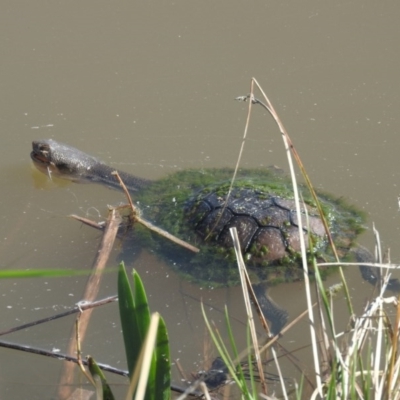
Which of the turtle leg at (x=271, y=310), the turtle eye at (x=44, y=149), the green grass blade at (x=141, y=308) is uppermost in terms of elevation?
the turtle eye at (x=44, y=149)

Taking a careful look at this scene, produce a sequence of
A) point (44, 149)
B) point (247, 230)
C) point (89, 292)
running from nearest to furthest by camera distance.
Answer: point (89, 292)
point (247, 230)
point (44, 149)

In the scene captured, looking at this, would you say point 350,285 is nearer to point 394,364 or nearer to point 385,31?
point 394,364

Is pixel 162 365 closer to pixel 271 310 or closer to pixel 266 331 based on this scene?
pixel 266 331

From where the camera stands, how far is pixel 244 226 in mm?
3141

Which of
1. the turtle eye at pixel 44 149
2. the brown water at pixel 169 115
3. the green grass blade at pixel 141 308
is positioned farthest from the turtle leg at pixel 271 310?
the turtle eye at pixel 44 149

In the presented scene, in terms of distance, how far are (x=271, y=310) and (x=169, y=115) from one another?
1.84m

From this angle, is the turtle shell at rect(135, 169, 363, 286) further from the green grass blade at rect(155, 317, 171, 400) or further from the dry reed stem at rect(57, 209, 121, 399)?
the green grass blade at rect(155, 317, 171, 400)

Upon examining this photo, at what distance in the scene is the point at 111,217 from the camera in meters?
2.74

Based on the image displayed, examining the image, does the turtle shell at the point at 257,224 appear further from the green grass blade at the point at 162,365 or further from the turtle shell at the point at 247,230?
the green grass blade at the point at 162,365

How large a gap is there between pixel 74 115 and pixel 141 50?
3.13 ft

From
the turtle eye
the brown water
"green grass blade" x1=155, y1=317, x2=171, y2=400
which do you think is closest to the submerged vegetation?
"green grass blade" x1=155, y1=317, x2=171, y2=400

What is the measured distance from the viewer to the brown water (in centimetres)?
307

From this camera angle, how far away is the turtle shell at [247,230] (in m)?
3.11

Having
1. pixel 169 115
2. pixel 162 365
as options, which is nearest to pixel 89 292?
pixel 162 365
